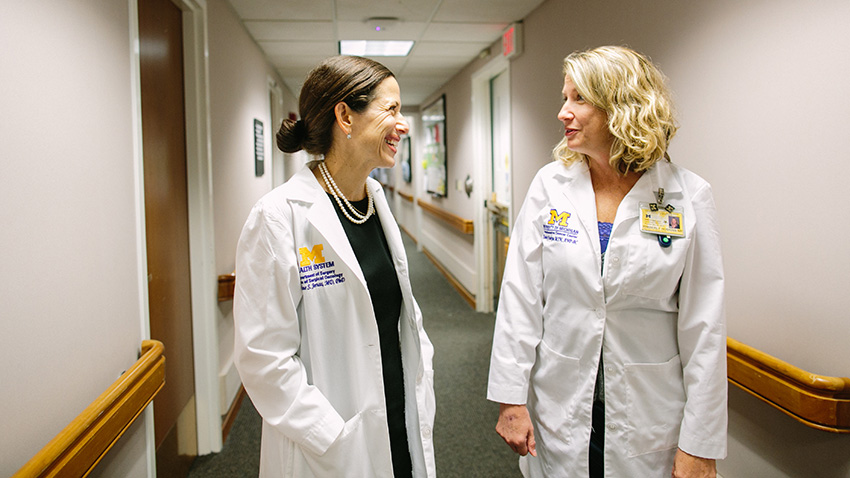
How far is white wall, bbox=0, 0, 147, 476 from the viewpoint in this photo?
114 cm

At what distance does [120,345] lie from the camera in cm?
168

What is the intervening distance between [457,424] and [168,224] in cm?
186

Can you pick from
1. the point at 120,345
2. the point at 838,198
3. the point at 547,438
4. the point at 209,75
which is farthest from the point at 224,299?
the point at 838,198

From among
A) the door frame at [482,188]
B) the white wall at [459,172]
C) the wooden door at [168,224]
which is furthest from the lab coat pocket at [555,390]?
the door frame at [482,188]

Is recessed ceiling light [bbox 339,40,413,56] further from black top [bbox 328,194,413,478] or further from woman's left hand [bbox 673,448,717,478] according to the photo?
woman's left hand [bbox 673,448,717,478]

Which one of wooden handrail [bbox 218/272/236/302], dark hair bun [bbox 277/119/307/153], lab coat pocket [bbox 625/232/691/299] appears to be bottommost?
wooden handrail [bbox 218/272/236/302]

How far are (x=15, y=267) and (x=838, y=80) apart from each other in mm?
2092

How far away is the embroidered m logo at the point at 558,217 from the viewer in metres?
1.48

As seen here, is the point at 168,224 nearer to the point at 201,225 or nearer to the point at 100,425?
the point at 201,225

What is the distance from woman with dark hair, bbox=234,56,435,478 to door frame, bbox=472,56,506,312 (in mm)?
4062

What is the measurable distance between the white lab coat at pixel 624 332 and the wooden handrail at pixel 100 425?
101 cm

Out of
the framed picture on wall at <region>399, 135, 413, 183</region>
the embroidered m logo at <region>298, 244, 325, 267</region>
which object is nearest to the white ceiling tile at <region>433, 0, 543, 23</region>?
the embroidered m logo at <region>298, 244, 325, 267</region>

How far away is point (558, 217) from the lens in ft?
4.88

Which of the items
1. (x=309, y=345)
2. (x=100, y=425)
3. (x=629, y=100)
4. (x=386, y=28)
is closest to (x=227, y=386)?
(x=100, y=425)
